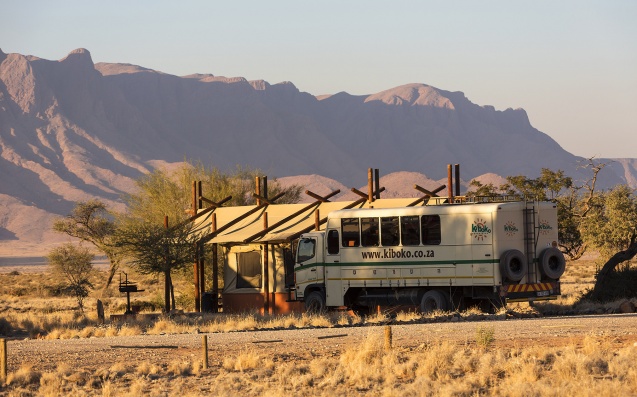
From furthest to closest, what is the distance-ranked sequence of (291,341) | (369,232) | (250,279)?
(250,279)
(369,232)
(291,341)

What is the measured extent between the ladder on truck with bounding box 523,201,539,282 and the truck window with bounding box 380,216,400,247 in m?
3.39

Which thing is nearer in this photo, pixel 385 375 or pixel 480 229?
pixel 385 375

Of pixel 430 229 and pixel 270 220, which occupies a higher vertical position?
pixel 270 220

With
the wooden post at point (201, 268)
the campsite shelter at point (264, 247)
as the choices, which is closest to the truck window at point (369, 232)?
the campsite shelter at point (264, 247)

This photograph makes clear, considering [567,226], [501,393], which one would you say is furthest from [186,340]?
[567,226]

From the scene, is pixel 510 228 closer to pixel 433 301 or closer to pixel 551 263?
pixel 551 263

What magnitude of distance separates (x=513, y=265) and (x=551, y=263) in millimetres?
1504

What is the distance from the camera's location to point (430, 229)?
2869cm

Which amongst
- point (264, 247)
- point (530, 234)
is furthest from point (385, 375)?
point (264, 247)

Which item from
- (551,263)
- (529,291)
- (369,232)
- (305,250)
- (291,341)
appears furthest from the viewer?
(305,250)

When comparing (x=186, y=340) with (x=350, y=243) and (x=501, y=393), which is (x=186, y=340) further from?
(x=501, y=393)

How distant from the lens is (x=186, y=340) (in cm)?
2425

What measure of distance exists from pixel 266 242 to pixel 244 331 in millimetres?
8528

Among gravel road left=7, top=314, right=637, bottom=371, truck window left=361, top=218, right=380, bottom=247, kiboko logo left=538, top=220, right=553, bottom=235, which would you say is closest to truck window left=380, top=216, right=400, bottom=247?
truck window left=361, top=218, right=380, bottom=247
